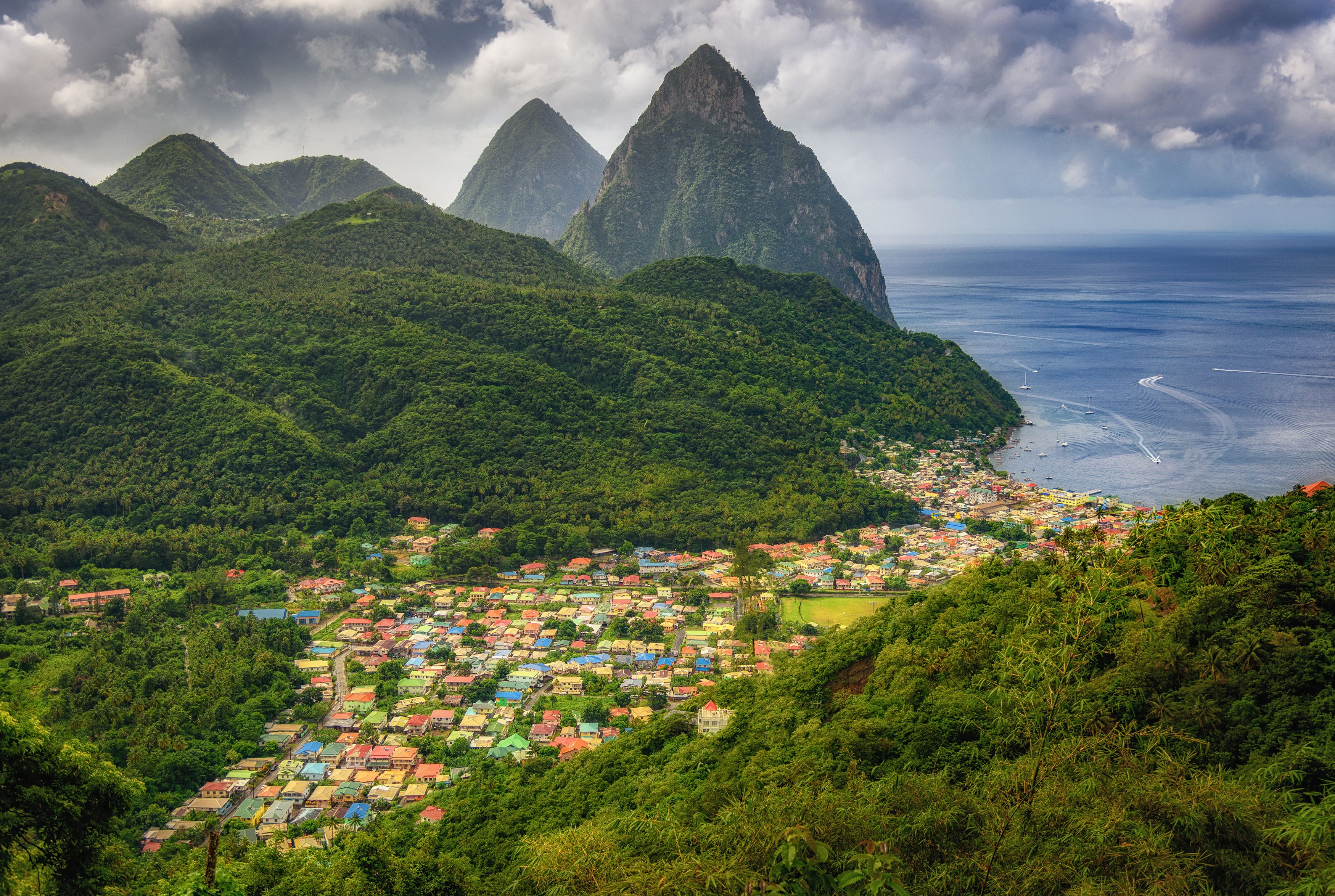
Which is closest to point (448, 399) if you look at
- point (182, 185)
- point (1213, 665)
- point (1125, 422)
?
point (1213, 665)

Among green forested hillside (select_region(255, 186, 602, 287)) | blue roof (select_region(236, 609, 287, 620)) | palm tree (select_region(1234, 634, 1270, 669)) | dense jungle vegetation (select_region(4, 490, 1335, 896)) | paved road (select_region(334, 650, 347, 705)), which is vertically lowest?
paved road (select_region(334, 650, 347, 705))

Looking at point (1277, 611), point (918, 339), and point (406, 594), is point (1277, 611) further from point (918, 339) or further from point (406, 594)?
point (918, 339)

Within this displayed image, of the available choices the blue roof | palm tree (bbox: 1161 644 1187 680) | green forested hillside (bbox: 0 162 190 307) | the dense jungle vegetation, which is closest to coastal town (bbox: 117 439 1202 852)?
the blue roof

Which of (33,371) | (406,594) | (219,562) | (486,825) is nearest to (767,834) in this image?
(486,825)

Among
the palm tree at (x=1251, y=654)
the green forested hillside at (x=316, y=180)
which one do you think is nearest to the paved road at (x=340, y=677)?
the palm tree at (x=1251, y=654)

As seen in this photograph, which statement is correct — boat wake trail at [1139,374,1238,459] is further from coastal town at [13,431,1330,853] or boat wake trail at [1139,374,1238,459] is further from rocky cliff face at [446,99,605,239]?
rocky cliff face at [446,99,605,239]

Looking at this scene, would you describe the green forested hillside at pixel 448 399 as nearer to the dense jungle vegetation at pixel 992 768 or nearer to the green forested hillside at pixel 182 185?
the dense jungle vegetation at pixel 992 768

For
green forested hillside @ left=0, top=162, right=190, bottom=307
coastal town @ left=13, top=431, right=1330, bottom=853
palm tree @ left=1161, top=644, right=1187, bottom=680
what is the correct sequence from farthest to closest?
green forested hillside @ left=0, top=162, right=190, bottom=307, coastal town @ left=13, top=431, right=1330, bottom=853, palm tree @ left=1161, top=644, right=1187, bottom=680

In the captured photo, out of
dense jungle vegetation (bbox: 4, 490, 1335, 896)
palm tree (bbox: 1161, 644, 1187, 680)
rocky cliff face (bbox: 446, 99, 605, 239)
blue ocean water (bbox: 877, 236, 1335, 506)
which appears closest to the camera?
dense jungle vegetation (bbox: 4, 490, 1335, 896)
